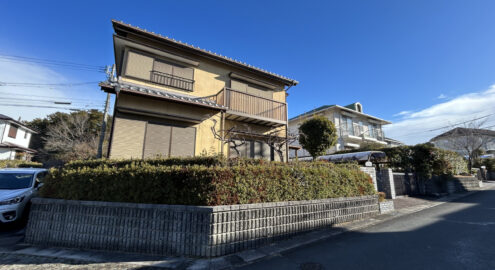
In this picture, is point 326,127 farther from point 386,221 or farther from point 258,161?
point 258,161

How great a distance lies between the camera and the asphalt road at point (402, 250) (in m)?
3.36

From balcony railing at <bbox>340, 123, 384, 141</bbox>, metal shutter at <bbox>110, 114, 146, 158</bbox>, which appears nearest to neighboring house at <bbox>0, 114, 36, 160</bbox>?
metal shutter at <bbox>110, 114, 146, 158</bbox>

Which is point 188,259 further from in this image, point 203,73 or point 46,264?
point 203,73

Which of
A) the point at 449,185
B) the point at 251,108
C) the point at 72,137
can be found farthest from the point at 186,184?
the point at 72,137

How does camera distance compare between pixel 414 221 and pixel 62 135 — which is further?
pixel 62 135

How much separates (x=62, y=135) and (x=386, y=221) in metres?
25.9

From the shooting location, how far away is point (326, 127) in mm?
10172

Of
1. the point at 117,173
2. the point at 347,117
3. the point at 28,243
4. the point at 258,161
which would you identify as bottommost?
the point at 28,243

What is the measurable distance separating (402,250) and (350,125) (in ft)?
71.6

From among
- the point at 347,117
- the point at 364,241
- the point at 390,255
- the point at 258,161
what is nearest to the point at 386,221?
the point at 364,241

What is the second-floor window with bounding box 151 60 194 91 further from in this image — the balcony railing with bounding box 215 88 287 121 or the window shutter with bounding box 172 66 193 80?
the balcony railing with bounding box 215 88 287 121

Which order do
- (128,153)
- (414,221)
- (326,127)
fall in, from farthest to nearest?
(326,127)
(128,153)
(414,221)

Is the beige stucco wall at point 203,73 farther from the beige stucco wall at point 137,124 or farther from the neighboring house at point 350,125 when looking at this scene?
the neighboring house at point 350,125

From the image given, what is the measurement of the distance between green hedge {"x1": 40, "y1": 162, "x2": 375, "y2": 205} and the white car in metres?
1.39
